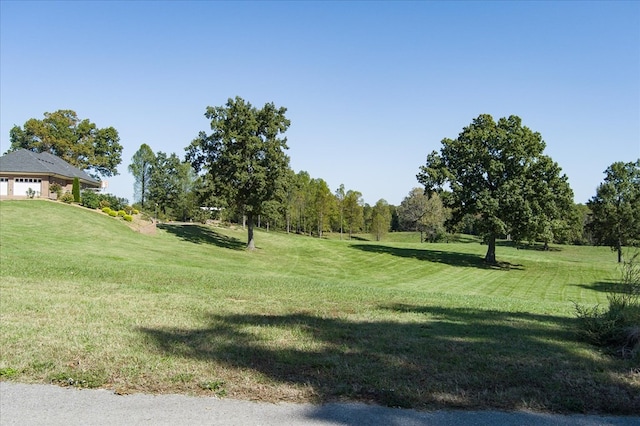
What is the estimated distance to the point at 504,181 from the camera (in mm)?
35281

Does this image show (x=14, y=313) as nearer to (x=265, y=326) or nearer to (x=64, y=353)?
(x=64, y=353)

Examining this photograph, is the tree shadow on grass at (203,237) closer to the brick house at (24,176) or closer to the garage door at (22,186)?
the brick house at (24,176)

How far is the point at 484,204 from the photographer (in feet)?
113

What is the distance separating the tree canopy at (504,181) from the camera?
34.3 meters

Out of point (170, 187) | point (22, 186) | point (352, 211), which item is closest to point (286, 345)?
point (22, 186)

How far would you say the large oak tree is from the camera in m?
33.8

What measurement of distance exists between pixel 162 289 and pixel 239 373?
20.7ft

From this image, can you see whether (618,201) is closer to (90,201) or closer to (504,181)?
(504,181)

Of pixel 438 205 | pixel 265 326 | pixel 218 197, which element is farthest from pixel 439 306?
pixel 438 205

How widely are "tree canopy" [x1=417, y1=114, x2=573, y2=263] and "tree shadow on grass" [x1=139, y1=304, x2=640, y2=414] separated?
28728 mm

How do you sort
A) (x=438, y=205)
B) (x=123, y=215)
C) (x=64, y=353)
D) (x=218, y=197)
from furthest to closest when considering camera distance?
(x=438, y=205)
(x=123, y=215)
(x=218, y=197)
(x=64, y=353)

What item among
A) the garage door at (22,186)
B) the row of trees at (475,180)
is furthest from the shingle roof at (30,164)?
the row of trees at (475,180)

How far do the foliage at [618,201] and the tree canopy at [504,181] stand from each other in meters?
7.44

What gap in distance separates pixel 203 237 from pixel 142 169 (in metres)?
29.9
